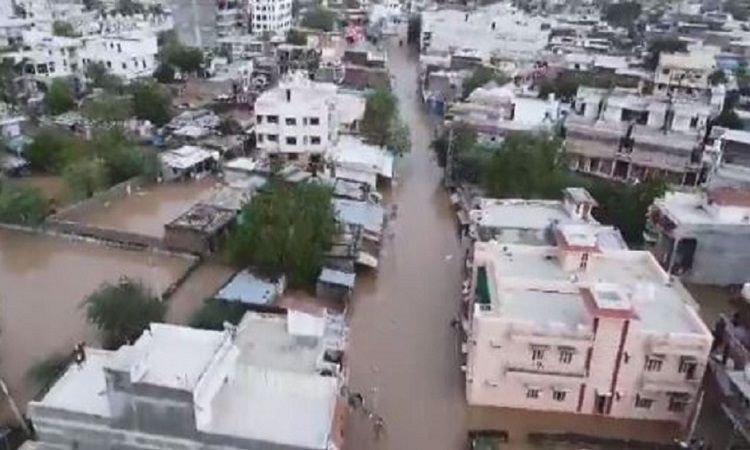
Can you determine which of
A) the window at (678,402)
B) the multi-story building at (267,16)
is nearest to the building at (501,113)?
the window at (678,402)

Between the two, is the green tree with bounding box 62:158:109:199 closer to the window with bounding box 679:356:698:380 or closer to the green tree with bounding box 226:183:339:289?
the green tree with bounding box 226:183:339:289

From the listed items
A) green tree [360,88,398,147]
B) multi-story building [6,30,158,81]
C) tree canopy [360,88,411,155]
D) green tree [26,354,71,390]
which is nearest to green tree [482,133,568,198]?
tree canopy [360,88,411,155]

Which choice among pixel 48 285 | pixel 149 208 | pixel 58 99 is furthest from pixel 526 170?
pixel 58 99

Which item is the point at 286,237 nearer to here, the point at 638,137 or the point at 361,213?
the point at 361,213

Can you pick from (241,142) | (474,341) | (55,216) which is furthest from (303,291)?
(241,142)

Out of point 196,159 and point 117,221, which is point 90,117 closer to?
point 196,159

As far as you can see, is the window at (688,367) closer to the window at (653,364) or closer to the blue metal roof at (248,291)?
the window at (653,364)
